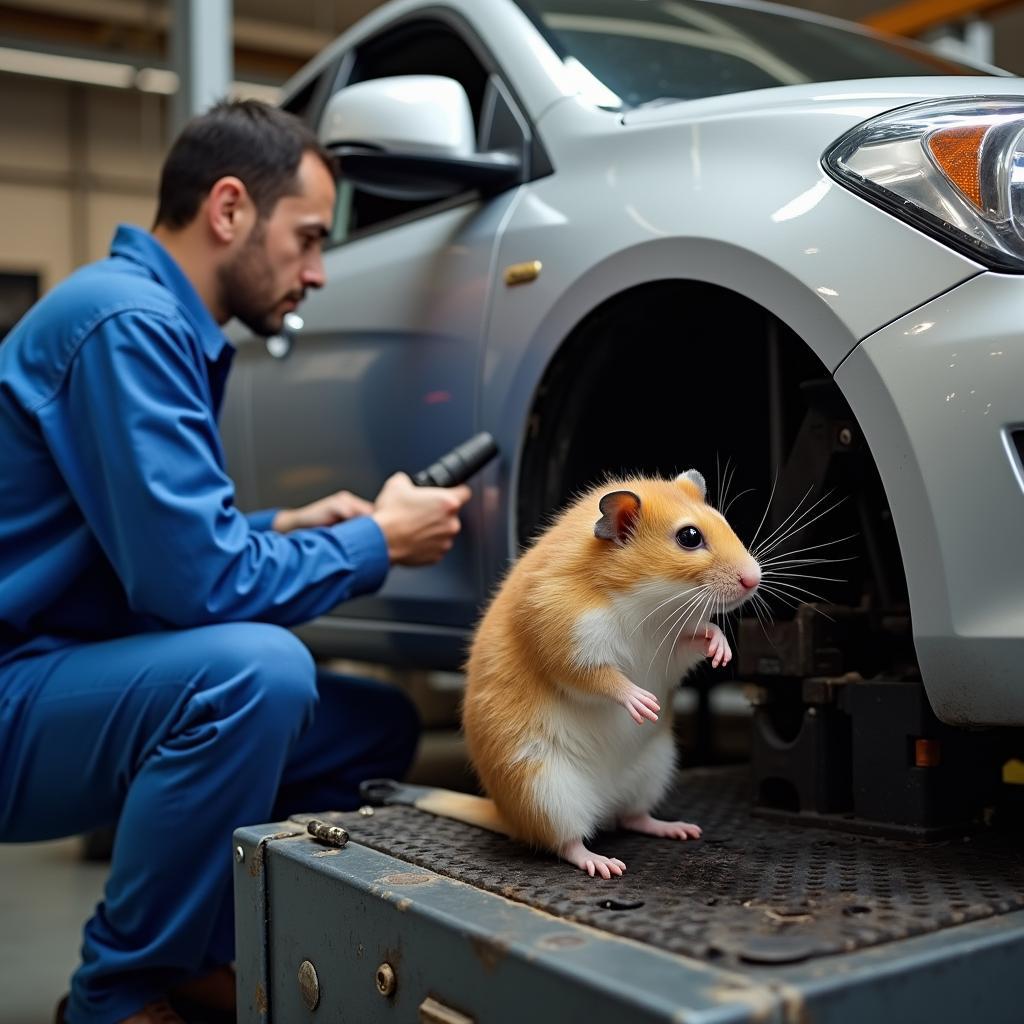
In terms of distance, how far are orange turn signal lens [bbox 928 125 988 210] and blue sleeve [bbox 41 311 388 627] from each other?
108 cm

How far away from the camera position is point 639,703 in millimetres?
1277

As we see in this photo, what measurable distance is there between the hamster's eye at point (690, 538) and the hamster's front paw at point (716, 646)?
0.10 metres

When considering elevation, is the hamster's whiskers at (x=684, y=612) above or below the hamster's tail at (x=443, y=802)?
above

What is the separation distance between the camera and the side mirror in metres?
2.09

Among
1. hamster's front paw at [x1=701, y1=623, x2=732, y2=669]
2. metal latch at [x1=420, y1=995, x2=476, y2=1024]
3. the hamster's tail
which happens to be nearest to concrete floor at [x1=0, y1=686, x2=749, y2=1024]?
the hamster's tail

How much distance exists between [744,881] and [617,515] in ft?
1.42

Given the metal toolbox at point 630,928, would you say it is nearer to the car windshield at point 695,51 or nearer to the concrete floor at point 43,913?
the concrete floor at point 43,913

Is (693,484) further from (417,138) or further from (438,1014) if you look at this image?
(417,138)

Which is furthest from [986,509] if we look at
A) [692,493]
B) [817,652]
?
[817,652]

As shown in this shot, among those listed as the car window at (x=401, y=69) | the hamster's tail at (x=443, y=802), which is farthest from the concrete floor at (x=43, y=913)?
the car window at (x=401, y=69)

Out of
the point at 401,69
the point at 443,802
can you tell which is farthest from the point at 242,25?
the point at 443,802

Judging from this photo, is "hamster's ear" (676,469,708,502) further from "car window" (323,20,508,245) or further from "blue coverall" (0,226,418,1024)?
"car window" (323,20,508,245)

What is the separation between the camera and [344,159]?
6.91ft

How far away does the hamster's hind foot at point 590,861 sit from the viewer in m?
1.34
